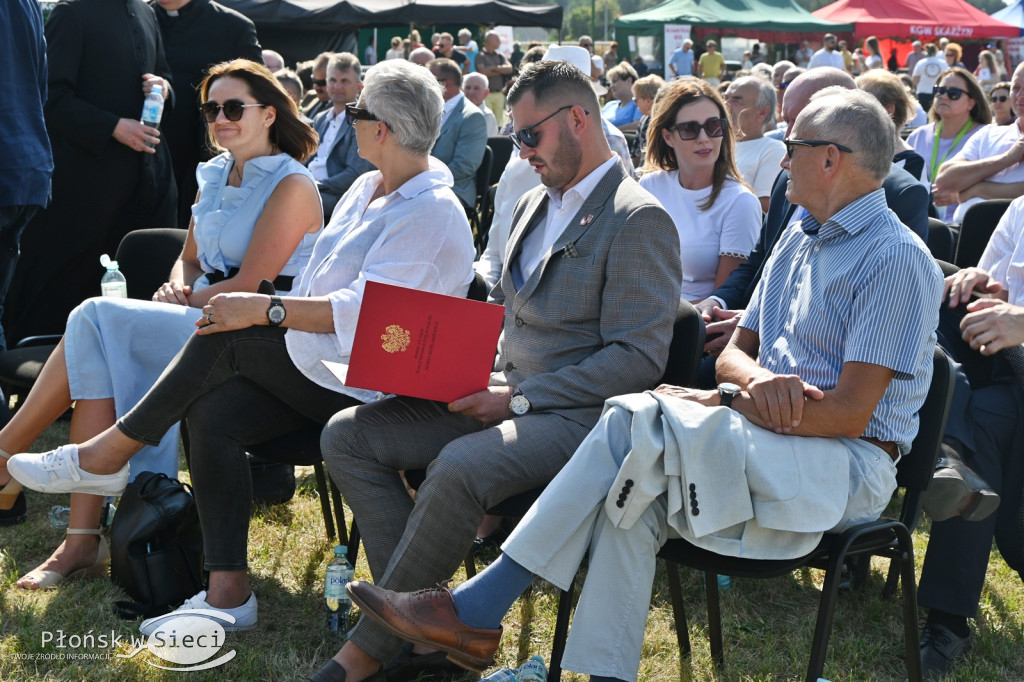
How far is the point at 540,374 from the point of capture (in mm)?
2715

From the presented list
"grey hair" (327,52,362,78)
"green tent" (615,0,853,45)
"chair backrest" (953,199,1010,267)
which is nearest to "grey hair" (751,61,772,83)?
"chair backrest" (953,199,1010,267)

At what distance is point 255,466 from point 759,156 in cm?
299

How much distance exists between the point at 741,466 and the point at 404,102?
1546 millimetres

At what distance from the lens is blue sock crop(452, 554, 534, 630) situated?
236 centimetres

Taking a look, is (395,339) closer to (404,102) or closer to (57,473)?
(404,102)

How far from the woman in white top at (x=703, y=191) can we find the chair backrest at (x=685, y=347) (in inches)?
51.6

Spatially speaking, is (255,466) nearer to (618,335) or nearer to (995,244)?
(618,335)

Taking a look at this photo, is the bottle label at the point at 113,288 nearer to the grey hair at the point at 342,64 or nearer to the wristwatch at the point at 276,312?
the wristwatch at the point at 276,312

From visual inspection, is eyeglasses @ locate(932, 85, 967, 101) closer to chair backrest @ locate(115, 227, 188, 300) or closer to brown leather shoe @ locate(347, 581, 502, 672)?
chair backrest @ locate(115, 227, 188, 300)

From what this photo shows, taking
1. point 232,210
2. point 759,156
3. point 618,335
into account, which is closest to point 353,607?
point 618,335

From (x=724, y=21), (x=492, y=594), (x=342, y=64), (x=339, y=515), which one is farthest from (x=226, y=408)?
(x=724, y=21)

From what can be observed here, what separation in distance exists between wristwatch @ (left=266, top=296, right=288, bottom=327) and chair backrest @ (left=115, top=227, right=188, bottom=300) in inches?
51.8

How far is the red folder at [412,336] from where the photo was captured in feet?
8.39

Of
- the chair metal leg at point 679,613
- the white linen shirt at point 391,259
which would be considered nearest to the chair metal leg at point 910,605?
the chair metal leg at point 679,613
